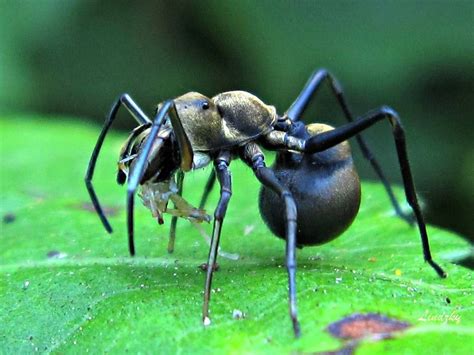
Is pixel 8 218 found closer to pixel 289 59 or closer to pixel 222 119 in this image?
pixel 222 119

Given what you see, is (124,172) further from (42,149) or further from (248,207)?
(42,149)

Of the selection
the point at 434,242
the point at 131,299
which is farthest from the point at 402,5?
the point at 131,299

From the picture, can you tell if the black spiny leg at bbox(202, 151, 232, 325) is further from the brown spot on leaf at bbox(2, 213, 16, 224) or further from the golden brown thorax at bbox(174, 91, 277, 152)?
the brown spot on leaf at bbox(2, 213, 16, 224)

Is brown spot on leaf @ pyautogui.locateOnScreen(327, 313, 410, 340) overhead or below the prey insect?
below

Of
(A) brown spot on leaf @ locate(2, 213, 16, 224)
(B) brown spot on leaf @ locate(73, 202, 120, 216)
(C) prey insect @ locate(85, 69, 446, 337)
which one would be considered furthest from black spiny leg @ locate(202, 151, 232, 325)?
(A) brown spot on leaf @ locate(2, 213, 16, 224)

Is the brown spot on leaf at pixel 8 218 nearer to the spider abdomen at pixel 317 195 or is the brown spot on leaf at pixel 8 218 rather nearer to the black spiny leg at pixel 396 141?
the spider abdomen at pixel 317 195

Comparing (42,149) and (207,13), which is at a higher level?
(207,13)
